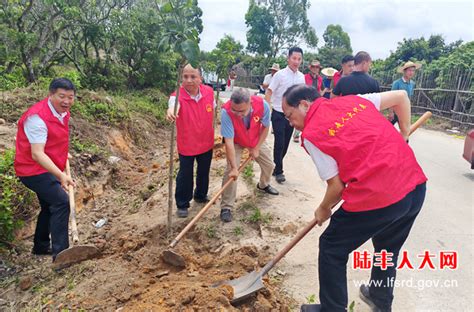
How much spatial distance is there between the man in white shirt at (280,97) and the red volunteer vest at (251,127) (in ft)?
2.62

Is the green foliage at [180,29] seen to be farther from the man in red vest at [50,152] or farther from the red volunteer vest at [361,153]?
the red volunteer vest at [361,153]

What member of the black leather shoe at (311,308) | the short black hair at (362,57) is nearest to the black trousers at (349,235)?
the black leather shoe at (311,308)

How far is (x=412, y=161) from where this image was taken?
2.11m

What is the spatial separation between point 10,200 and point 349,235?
11.9 feet

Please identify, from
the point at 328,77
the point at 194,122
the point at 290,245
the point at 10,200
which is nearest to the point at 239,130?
the point at 194,122

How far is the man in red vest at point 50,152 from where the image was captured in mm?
3072

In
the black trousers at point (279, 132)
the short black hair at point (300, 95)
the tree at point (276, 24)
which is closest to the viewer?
the short black hair at point (300, 95)

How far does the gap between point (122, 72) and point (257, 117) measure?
31.5ft

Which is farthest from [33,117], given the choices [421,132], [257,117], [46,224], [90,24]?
[421,132]

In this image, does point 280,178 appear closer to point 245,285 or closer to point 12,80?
point 245,285

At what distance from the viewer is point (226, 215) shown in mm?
3965

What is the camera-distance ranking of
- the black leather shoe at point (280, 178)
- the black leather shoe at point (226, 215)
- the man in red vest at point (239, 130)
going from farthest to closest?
the black leather shoe at point (280, 178) → the black leather shoe at point (226, 215) → the man in red vest at point (239, 130)

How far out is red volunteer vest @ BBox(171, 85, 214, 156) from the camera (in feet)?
12.5

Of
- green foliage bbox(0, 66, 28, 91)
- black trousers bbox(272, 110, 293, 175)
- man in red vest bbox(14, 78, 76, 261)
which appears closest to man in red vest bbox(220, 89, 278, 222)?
black trousers bbox(272, 110, 293, 175)
